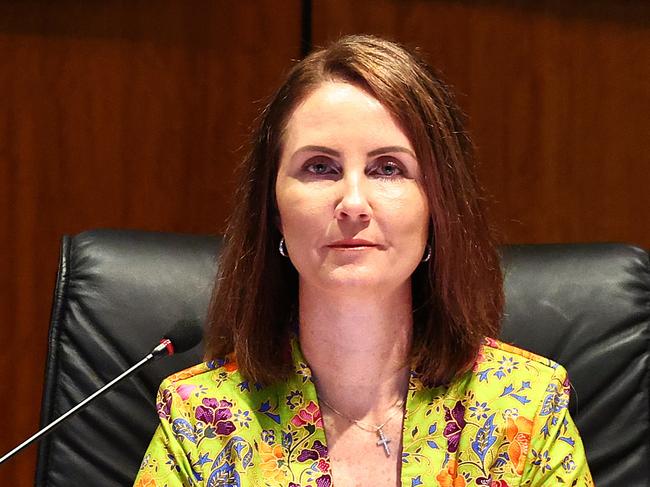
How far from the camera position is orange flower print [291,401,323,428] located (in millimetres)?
1489

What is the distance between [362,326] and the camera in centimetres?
149

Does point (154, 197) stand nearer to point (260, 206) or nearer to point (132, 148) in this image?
point (132, 148)

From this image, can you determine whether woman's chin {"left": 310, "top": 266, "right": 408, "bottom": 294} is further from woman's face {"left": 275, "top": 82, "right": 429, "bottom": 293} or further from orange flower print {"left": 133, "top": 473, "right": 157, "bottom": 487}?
orange flower print {"left": 133, "top": 473, "right": 157, "bottom": 487}

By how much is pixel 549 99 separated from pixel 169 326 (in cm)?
96

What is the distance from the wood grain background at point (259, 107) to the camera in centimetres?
227

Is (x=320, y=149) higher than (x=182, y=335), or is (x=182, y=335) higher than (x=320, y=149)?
(x=320, y=149)

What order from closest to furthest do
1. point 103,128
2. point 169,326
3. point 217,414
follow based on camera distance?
point 217,414 < point 169,326 < point 103,128

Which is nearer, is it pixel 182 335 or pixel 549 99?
pixel 182 335

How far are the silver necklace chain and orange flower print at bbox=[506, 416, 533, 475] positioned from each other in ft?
0.49

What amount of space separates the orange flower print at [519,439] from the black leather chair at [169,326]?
28 cm

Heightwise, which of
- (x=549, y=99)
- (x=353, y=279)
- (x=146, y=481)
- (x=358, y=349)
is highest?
(x=549, y=99)

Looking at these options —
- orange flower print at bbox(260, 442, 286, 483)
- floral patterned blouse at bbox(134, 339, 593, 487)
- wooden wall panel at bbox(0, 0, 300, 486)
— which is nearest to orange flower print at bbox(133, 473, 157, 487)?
floral patterned blouse at bbox(134, 339, 593, 487)

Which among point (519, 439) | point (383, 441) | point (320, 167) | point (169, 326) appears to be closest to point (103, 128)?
point (169, 326)

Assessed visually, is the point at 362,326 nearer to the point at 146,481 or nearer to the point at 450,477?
the point at 450,477
